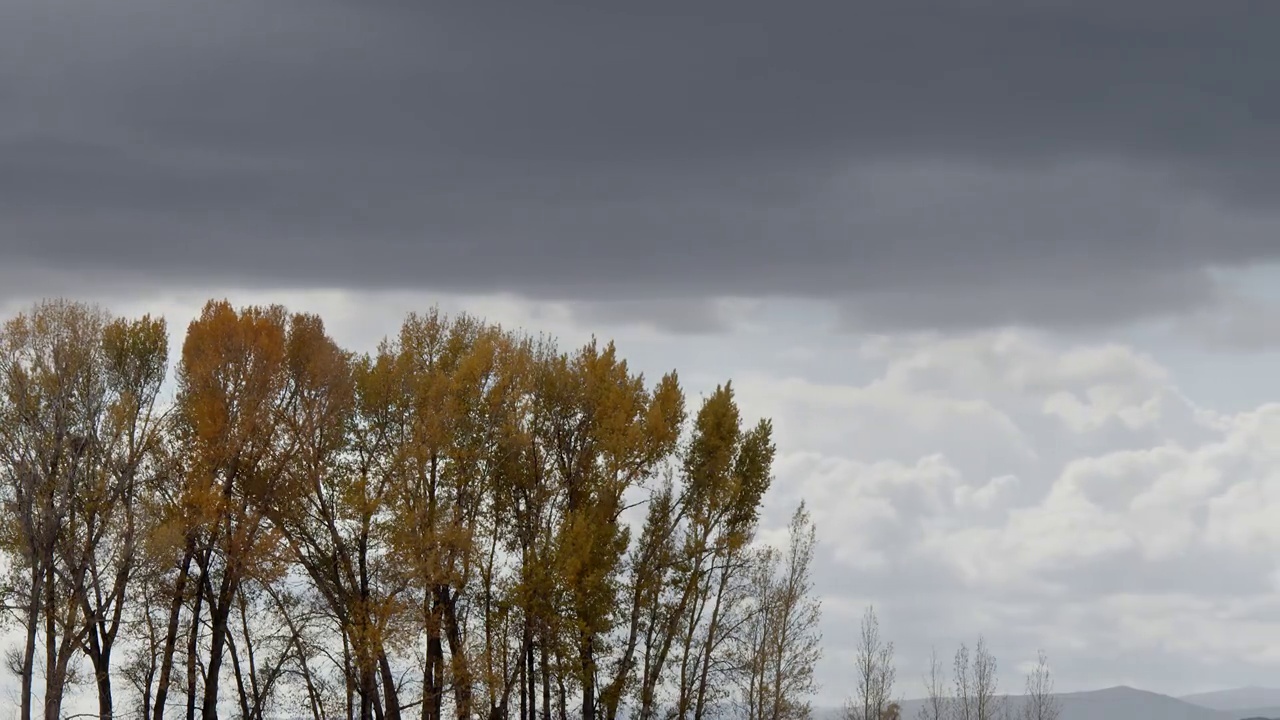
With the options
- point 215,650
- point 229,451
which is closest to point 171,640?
point 215,650

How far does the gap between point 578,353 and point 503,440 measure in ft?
19.7

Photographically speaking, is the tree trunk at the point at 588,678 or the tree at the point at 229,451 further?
the tree trunk at the point at 588,678

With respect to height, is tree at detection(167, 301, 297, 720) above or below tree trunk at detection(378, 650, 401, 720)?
above

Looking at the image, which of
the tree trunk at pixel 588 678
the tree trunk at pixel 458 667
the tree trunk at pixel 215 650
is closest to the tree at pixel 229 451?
the tree trunk at pixel 215 650

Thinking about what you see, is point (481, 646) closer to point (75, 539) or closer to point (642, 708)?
point (642, 708)

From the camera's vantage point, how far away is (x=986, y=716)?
105m

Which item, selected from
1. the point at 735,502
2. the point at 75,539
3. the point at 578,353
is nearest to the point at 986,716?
the point at 735,502

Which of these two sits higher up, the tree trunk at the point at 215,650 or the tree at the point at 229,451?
the tree at the point at 229,451

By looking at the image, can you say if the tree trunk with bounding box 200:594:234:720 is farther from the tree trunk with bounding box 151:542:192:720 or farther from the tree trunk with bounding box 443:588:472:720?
the tree trunk with bounding box 443:588:472:720

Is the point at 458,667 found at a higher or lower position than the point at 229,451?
lower

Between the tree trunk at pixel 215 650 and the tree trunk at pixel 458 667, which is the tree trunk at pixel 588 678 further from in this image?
the tree trunk at pixel 215 650

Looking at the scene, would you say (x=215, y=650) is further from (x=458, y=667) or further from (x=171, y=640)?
(x=458, y=667)

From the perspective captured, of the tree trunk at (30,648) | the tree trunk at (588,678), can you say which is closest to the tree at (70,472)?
the tree trunk at (30,648)

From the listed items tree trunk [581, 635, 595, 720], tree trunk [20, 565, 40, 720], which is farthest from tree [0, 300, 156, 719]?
tree trunk [581, 635, 595, 720]
